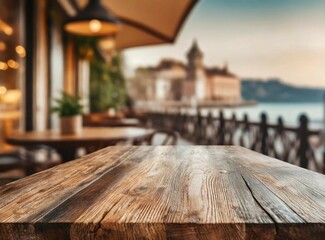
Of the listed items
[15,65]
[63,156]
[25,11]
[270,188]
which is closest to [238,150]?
[270,188]

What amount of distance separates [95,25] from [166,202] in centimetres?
345

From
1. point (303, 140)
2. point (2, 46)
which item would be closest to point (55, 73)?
point (2, 46)

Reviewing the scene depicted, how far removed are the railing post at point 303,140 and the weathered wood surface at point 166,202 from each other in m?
3.04

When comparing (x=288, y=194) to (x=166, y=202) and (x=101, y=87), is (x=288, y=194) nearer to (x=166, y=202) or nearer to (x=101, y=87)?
(x=166, y=202)

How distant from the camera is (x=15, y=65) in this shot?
14.4ft

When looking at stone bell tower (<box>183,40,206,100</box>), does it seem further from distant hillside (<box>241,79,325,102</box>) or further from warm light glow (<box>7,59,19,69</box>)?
warm light glow (<box>7,59,19,69</box>)

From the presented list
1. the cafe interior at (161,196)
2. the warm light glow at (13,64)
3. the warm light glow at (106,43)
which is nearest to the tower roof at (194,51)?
the warm light glow at (106,43)

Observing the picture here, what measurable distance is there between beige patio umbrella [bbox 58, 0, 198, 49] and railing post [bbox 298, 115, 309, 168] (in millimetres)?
3089

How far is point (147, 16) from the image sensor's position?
7.59 m

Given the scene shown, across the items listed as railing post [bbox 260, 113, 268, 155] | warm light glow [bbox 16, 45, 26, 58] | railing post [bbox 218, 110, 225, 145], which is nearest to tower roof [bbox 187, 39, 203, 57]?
railing post [bbox 218, 110, 225, 145]

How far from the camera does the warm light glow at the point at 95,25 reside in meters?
3.72

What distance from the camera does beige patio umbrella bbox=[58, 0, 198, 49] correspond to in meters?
6.65

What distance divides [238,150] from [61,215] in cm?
107

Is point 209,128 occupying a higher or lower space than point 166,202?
lower
